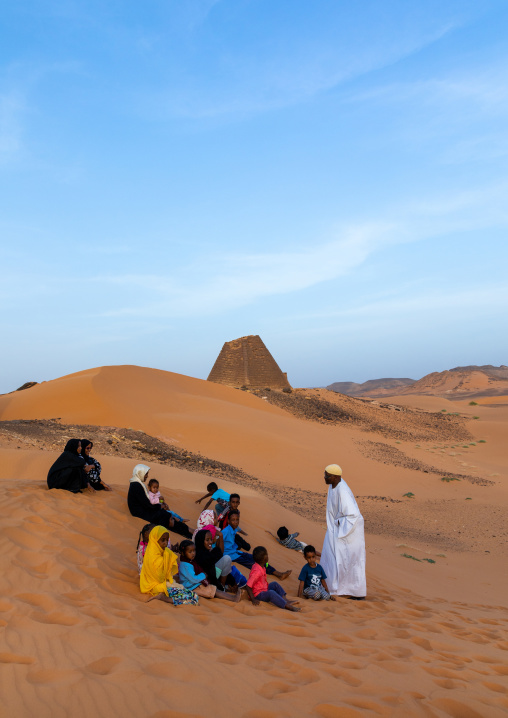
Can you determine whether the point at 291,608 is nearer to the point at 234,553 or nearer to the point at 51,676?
the point at 234,553

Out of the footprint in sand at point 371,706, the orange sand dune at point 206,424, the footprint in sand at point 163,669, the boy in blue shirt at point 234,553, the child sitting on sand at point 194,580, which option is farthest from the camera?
the orange sand dune at point 206,424

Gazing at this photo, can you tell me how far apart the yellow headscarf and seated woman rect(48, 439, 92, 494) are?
244 cm

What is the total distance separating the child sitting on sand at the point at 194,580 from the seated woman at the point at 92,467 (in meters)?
2.57

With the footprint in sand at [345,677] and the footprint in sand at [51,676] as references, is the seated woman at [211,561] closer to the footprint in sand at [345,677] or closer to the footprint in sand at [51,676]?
the footprint in sand at [345,677]

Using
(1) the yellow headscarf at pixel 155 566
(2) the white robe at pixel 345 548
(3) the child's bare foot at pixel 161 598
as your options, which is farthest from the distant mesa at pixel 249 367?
(3) the child's bare foot at pixel 161 598

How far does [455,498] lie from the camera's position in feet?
51.7

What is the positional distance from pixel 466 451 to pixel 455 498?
33.1 ft

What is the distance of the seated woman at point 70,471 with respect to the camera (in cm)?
709

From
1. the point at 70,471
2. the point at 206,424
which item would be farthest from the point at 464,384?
the point at 70,471

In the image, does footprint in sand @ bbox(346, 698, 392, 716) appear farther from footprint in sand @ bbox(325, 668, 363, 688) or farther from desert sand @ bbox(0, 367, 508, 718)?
footprint in sand @ bbox(325, 668, 363, 688)

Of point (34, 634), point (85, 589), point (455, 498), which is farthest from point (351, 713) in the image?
point (455, 498)

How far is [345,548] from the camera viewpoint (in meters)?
6.39

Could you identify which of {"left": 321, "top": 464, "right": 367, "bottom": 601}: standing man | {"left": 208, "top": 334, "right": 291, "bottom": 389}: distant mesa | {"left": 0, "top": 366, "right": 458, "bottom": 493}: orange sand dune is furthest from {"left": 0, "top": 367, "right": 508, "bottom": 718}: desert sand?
{"left": 208, "top": 334, "right": 291, "bottom": 389}: distant mesa

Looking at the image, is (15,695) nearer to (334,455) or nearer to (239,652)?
(239,652)
